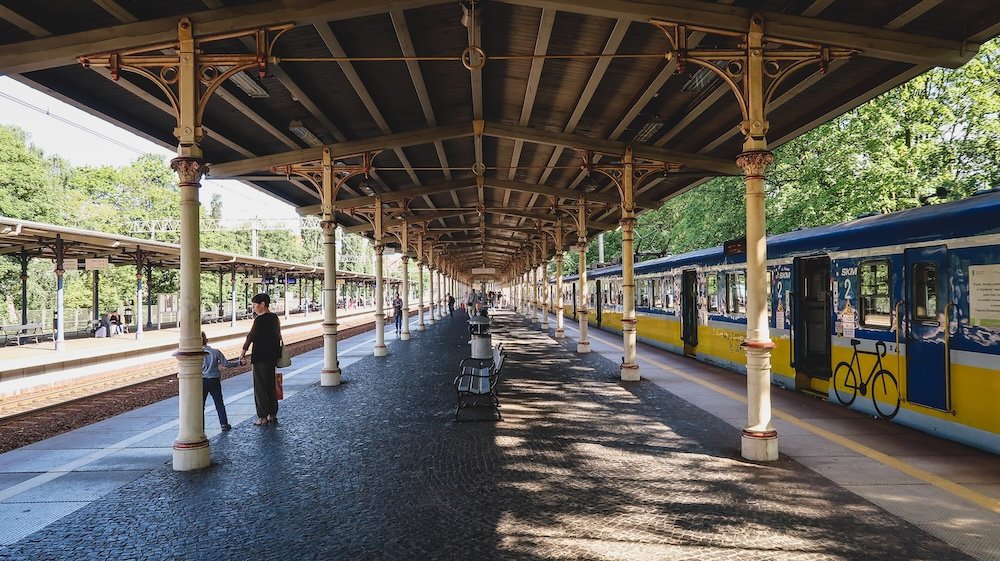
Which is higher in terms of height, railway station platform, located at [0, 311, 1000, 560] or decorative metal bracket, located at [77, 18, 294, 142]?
decorative metal bracket, located at [77, 18, 294, 142]

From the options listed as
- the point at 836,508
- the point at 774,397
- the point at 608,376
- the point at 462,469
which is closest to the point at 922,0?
the point at 836,508

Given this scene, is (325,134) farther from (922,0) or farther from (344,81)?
(922,0)

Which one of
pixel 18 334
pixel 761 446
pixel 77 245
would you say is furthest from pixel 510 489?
pixel 18 334

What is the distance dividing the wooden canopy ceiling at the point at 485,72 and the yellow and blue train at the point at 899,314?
1997 mm

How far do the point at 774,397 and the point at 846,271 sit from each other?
2.54 metres

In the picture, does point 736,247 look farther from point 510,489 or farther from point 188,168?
point 188,168

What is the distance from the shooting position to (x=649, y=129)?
35.3 feet

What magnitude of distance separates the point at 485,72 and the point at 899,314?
7510mm

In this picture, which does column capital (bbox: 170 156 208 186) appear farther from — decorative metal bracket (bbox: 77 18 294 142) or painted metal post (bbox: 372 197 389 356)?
painted metal post (bbox: 372 197 389 356)


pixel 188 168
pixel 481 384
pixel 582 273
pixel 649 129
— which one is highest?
pixel 649 129

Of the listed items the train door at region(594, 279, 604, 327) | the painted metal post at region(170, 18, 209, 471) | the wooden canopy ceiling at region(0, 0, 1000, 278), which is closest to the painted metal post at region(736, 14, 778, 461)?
the wooden canopy ceiling at region(0, 0, 1000, 278)

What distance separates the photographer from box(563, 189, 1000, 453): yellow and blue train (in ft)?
20.9

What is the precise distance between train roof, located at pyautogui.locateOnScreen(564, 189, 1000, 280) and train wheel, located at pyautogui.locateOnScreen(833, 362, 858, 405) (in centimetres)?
181

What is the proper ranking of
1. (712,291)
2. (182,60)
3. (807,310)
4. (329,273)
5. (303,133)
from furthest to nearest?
(712,291)
(329,273)
(303,133)
(807,310)
(182,60)
